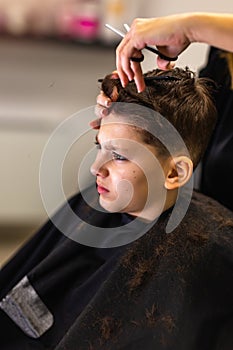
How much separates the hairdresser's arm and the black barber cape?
39 centimetres

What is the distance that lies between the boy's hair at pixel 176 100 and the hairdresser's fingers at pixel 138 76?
33mm

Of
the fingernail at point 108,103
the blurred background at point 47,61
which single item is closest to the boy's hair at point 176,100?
the fingernail at point 108,103

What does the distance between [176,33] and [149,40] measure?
5cm

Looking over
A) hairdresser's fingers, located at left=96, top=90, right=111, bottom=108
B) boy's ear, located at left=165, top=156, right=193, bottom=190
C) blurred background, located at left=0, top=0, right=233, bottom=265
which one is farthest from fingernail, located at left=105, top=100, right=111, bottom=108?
blurred background, located at left=0, top=0, right=233, bottom=265

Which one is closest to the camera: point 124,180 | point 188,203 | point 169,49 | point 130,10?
point 169,49

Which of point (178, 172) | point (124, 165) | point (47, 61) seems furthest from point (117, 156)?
point (47, 61)

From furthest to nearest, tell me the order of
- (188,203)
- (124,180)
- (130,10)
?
(130,10) < (188,203) < (124,180)

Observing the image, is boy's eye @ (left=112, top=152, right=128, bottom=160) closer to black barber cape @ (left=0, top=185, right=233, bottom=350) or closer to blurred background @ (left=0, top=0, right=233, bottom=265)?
black barber cape @ (left=0, top=185, right=233, bottom=350)

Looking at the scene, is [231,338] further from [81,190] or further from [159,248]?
[81,190]

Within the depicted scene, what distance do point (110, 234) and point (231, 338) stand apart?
349 millimetres

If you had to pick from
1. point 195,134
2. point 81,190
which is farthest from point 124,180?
point 81,190

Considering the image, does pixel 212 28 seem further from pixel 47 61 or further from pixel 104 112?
pixel 47 61

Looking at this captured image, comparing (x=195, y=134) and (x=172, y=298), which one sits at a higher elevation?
(x=195, y=134)

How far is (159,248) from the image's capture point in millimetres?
1203
